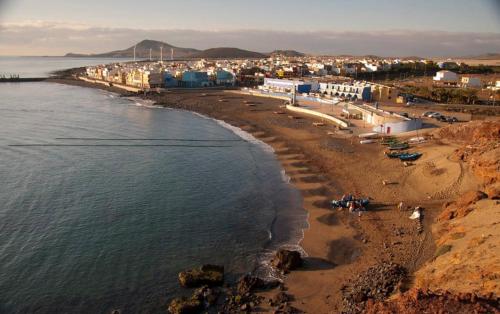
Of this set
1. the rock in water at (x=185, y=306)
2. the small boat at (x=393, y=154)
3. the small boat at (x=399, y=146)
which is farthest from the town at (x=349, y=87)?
the rock in water at (x=185, y=306)

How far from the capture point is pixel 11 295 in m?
11.7

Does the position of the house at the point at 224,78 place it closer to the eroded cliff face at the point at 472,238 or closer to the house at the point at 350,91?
the house at the point at 350,91

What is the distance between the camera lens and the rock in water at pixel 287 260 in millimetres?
12922

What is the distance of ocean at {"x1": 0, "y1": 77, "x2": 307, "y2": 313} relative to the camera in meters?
12.3

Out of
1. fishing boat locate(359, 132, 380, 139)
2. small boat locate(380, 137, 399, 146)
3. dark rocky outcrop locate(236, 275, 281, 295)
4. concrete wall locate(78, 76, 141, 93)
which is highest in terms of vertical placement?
concrete wall locate(78, 76, 141, 93)

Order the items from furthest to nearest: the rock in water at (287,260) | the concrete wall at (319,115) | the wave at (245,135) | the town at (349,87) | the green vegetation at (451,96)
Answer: the green vegetation at (451,96)
the town at (349,87)
the concrete wall at (319,115)
the wave at (245,135)
the rock in water at (287,260)

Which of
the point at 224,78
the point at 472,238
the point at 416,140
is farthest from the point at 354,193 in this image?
the point at 224,78

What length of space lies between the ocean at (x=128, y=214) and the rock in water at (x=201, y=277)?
0.38 metres

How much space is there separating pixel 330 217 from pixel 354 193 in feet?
9.43

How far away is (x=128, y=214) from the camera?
57.0 feet

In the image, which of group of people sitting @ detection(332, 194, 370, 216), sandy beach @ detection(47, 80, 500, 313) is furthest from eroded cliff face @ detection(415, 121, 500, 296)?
group of people sitting @ detection(332, 194, 370, 216)

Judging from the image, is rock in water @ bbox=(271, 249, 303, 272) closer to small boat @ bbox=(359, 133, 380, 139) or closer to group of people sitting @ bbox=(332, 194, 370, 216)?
group of people sitting @ bbox=(332, 194, 370, 216)

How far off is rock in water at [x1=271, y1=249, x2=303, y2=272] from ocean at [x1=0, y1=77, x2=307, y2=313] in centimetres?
45

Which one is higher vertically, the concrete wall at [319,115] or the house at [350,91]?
the house at [350,91]
